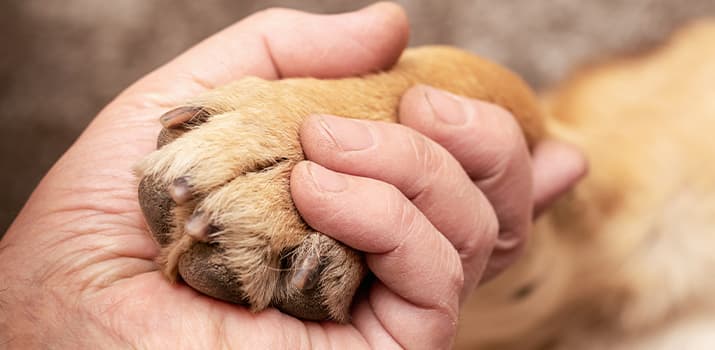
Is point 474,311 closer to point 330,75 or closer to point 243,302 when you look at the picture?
point 330,75

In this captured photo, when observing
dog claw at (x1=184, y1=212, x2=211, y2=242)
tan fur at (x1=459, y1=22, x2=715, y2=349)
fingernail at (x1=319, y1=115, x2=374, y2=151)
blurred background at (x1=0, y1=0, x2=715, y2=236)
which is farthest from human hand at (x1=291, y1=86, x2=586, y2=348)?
blurred background at (x1=0, y1=0, x2=715, y2=236)

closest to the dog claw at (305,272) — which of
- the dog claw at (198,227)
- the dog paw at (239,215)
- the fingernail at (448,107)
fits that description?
the dog paw at (239,215)

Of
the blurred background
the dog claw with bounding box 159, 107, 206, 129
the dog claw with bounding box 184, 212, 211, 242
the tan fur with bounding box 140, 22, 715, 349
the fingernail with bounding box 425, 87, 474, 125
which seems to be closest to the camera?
the dog claw with bounding box 184, 212, 211, 242

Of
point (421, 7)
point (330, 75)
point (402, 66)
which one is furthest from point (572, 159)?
point (421, 7)

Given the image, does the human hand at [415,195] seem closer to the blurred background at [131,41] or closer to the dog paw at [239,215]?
the dog paw at [239,215]

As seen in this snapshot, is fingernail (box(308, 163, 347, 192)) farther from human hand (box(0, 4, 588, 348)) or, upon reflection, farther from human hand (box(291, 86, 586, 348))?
human hand (box(0, 4, 588, 348))

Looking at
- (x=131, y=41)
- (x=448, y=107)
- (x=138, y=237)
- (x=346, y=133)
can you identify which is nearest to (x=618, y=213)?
(x=448, y=107)

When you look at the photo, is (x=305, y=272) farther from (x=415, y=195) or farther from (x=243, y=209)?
(x=415, y=195)
